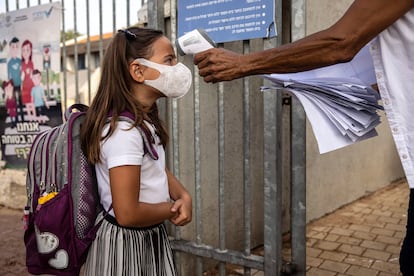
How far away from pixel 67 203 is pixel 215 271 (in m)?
2.14

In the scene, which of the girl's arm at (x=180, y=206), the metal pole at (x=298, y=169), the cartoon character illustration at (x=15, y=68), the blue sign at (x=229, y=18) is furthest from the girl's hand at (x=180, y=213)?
the cartoon character illustration at (x=15, y=68)

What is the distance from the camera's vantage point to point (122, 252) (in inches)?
68.7

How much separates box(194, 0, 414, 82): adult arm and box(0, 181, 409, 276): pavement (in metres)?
2.33

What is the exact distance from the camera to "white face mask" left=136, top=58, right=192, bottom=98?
71.6 inches

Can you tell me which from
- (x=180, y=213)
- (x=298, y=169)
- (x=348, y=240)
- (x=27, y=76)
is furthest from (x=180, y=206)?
(x=27, y=76)

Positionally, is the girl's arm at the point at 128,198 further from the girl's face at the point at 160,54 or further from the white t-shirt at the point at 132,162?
the girl's face at the point at 160,54

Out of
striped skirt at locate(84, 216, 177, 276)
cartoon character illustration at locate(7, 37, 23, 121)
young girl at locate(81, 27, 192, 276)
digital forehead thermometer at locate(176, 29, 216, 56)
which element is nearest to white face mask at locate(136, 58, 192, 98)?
young girl at locate(81, 27, 192, 276)

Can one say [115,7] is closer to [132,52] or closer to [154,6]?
[154,6]

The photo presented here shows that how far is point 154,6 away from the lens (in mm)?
2918

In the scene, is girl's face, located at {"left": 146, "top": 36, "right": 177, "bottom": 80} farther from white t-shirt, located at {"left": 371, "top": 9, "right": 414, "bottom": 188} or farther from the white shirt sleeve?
white t-shirt, located at {"left": 371, "top": 9, "right": 414, "bottom": 188}

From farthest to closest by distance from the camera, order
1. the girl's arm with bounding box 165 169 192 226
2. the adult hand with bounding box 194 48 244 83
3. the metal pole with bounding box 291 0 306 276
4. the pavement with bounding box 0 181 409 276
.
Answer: the pavement with bounding box 0 181 409 276 < the metal pole with bounding box 291 0 306 276 < the girl's arm with bounding box 165 169 192 226 < the adult hand with bounding box 194 48 244 83

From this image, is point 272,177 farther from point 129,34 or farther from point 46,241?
point 46,241

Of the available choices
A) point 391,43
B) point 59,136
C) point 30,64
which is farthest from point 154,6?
point 30,64

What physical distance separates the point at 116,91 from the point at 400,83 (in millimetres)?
1057
